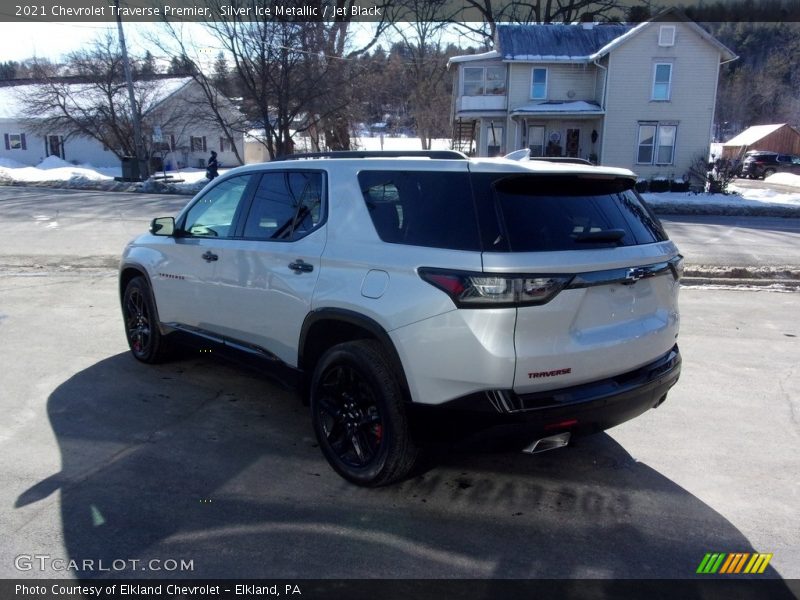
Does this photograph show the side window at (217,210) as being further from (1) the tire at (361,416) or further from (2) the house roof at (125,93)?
(2) the house roof at (125,93)

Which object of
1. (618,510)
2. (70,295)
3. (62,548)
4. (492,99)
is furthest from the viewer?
(492,99)

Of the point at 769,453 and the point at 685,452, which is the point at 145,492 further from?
the point at 769,453

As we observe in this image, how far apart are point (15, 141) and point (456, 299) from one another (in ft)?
168

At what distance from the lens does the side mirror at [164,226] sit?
209 inches

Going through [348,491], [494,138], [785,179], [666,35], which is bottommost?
[348,491]

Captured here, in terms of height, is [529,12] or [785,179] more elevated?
[529,12]

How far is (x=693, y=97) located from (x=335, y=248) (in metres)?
30.8

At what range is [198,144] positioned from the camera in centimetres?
4472

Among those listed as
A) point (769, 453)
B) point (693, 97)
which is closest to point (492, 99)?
point (693, 97)

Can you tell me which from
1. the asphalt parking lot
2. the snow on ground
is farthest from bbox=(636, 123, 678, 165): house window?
the asphalt parking lot

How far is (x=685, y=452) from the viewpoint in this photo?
418cm

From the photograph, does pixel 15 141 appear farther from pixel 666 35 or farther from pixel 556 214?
pixel 556 214

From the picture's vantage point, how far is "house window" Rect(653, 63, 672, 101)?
97.7 feet

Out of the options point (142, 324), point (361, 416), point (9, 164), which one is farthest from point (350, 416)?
point (9, 164)
